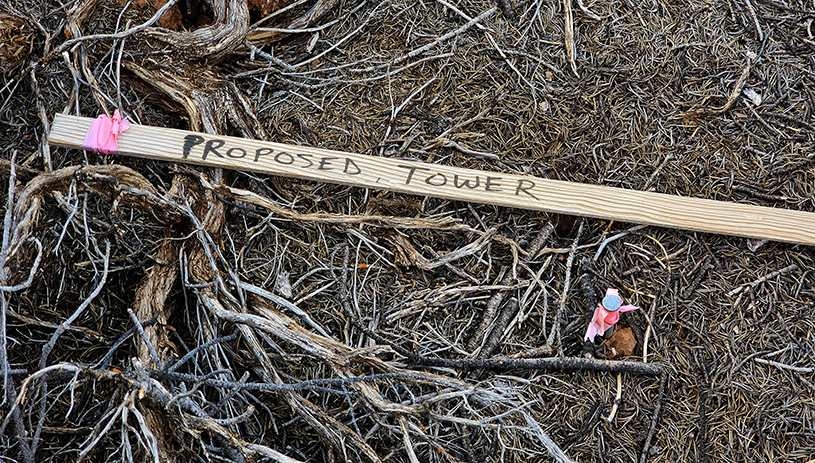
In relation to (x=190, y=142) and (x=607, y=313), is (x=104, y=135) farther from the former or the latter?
(x=607, y=313)

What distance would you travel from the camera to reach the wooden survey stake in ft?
6.25

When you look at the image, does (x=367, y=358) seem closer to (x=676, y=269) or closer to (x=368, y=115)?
(x=368, y=115)

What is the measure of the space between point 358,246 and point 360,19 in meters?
0.91

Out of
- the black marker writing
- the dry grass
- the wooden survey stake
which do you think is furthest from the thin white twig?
the black marker writing

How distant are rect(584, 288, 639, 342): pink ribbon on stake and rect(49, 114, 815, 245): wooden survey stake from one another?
293 millimetres

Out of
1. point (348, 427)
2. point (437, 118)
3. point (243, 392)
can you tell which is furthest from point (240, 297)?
point (437, 118)

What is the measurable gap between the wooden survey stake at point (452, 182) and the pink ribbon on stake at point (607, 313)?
0.96 ft

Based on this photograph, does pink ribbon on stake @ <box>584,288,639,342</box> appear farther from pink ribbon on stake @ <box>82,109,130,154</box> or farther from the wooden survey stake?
pink ribbon on stake @ <box>82,109,130,154</box>

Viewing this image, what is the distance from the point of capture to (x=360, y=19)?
2.19 metres

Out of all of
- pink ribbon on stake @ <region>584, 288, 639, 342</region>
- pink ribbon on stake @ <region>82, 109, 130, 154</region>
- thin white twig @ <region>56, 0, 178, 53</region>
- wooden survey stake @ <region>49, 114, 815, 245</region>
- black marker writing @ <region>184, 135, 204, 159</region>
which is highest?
thin white twig @ <region>56, 0, 178, 53</region>

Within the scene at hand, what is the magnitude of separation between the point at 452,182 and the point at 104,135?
118cm

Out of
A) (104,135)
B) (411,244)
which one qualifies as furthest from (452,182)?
(104,135)

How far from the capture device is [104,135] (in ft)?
6.12

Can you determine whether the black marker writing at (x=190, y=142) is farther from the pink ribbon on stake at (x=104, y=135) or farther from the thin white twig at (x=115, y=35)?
the thin white twig at (x=115, y=35)
